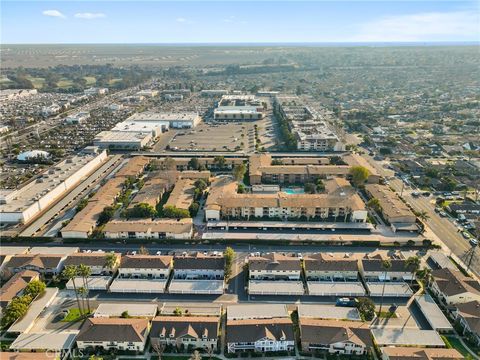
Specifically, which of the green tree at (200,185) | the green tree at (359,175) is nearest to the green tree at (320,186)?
the green tree at (359,175)

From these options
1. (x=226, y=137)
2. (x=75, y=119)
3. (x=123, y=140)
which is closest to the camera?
(x=123, y=140)

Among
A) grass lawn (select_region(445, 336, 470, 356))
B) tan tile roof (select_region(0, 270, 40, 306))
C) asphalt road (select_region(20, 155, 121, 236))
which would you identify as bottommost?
asphalt road (select_region(20, 155, 121, 236))

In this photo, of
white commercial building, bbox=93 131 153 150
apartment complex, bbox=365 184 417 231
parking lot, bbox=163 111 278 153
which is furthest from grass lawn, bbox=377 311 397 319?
white commercial building, bbox=93 131 153 150

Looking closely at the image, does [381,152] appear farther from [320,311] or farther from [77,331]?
[77,331]

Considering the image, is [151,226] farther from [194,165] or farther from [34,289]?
[194,165]

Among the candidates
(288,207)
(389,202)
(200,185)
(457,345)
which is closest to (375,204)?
(389,202)

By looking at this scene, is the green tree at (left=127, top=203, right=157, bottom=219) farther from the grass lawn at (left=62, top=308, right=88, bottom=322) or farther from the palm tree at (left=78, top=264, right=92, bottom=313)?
the grass lawn at (left=62, top=308, right=88, bottom=322)
